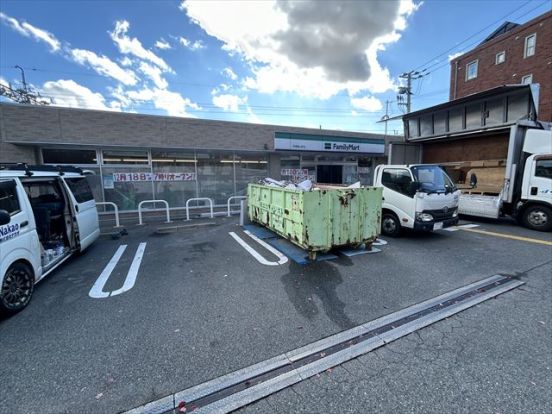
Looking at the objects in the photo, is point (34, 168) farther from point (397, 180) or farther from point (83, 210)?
point (397, 180)

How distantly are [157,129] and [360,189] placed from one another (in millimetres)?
8358

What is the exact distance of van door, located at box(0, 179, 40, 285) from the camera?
333 centimetres

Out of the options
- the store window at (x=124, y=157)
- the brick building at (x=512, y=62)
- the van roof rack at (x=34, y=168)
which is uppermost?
the brick building at (x=512, y=62)

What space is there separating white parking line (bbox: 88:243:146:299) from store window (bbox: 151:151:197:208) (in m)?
4.56

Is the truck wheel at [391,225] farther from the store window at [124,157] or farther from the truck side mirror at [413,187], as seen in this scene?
the store window at [124,157]

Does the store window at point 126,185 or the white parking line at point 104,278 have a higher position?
the store window at point 126,185

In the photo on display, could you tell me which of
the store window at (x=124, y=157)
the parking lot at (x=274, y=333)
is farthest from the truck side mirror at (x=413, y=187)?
the store window at (x=124, y=157)

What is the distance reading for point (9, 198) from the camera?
375cm

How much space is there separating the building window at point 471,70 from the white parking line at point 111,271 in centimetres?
2884

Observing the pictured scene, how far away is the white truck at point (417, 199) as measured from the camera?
632 centimetres

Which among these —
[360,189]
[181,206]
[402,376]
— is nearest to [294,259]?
[360,189]

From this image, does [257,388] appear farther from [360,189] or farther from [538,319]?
[360,189]

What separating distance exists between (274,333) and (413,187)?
527 centimetres

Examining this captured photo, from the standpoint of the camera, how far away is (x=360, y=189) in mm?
5371
